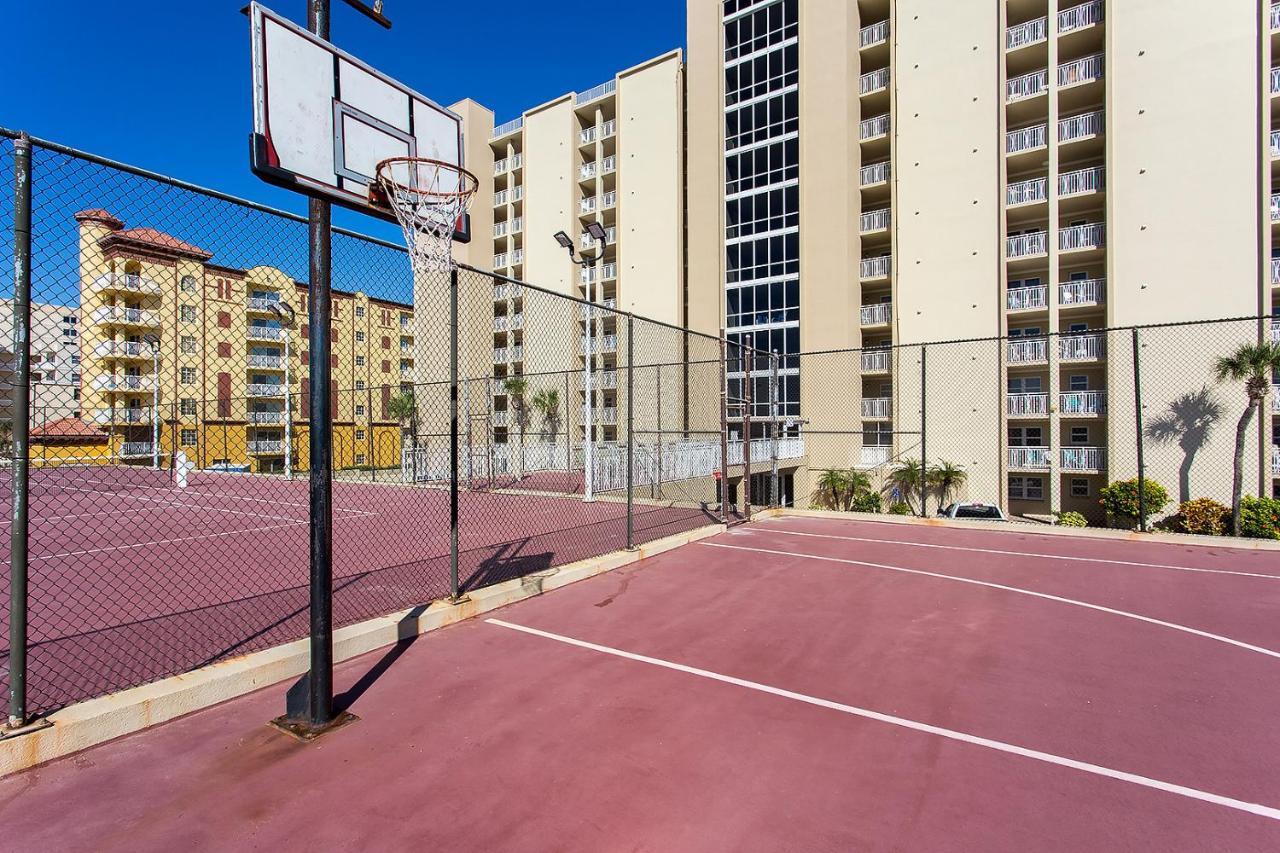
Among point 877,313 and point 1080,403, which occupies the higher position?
point 877,313

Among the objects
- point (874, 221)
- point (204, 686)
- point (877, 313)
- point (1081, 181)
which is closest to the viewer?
point (204, 686)

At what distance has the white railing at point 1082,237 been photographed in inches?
974

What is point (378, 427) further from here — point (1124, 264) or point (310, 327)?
point (1124, 264)

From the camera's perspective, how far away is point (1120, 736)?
327cm

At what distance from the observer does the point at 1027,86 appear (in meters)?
25.8

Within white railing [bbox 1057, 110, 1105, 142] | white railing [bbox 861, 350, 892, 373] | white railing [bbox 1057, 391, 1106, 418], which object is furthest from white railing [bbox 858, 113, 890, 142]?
white railing [bbox 1057, 391, 1106, 418]

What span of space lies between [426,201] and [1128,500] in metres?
26.2

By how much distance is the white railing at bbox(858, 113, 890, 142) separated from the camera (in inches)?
1134

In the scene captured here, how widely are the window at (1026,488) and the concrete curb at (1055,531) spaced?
1693 centimetres

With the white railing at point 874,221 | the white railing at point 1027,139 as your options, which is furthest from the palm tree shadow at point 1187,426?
the white railing at point 874,221

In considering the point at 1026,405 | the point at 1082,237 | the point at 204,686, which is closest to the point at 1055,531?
the point at 204,686

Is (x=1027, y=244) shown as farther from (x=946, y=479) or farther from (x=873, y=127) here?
(x=946, y=479)

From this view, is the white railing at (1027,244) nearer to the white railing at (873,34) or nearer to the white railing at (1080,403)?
the white railing at (1080,403)

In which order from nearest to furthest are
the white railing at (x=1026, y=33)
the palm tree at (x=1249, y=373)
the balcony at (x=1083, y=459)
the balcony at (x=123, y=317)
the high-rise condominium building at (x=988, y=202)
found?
the balcony at (x=123, y=317), the palm tree at (x=1249, y=373), the high-rise condominium building at (x=988, y=202), the balcony at (x=1083, y=459), the white railing at (x=1026, y=33)
